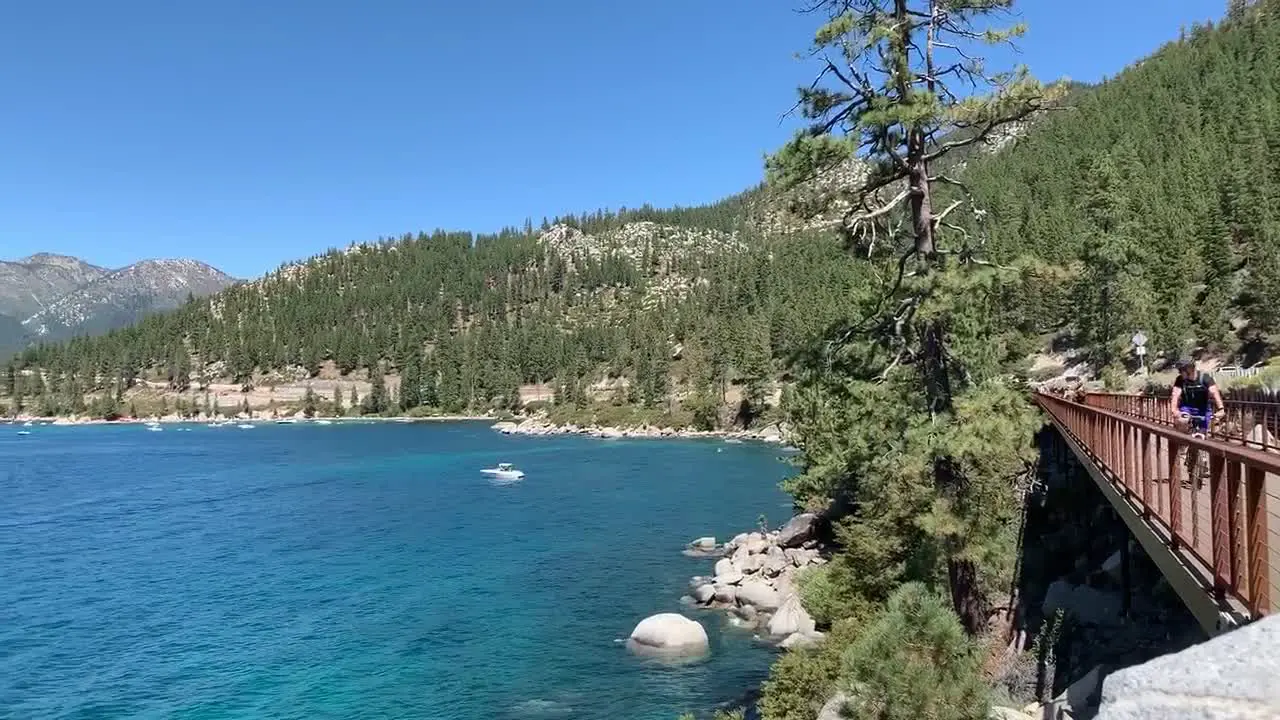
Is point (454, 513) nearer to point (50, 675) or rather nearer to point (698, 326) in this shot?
point (50, 675)

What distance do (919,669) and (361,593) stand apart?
29.0m

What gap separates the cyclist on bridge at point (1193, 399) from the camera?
1385 centimetres

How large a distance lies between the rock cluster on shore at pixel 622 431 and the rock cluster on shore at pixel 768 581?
73380mm

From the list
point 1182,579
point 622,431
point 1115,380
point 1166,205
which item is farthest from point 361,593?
point 622,431

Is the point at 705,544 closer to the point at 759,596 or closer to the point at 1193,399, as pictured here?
the point at 759,596

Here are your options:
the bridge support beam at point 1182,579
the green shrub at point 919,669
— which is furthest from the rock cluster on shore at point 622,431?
the bridge support beam at point 1182,579

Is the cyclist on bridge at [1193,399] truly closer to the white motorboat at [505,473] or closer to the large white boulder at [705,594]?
the large white boulder at [705,594]

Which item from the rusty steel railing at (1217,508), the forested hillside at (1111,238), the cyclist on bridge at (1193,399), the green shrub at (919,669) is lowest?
the green shrub at (919,669)

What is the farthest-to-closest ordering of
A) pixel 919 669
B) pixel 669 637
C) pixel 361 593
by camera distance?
pixel 361 593 → pixel 669 637 → pixel 919 669

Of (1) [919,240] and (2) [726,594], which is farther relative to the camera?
(2) [726,594]

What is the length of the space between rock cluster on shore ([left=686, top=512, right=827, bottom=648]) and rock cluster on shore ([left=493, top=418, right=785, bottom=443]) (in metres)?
73.4

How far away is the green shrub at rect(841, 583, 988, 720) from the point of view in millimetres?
12477

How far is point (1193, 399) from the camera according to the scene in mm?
14648

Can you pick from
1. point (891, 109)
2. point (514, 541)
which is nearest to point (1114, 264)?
point (514, 541)
